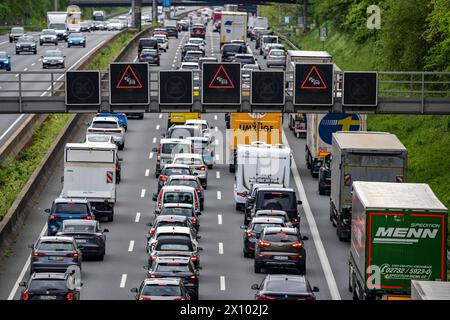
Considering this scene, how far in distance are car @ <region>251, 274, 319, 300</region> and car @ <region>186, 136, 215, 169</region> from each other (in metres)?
27.7

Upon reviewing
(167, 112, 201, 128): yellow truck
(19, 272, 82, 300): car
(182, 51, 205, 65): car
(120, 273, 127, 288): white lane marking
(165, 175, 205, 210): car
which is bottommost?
(182, 51, 205, 65): car

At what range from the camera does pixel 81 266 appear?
3809 centimetres

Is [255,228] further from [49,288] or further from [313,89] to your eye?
[49,288]

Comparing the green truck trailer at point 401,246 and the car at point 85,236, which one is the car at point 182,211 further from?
the green truck trailer at point 401,246

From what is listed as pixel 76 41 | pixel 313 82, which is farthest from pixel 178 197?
pixel 76 41

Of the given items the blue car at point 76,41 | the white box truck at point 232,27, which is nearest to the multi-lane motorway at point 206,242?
the blue car at point 76,41

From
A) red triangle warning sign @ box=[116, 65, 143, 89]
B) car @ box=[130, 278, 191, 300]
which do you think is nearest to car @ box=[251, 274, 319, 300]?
car @ box=[130, 278, 191, 300]

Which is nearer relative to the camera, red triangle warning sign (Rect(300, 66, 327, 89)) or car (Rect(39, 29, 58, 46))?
red triangle warning sign (Rect(300, 66, 327, 89))

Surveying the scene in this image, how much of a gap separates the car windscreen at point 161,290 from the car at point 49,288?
1785mm

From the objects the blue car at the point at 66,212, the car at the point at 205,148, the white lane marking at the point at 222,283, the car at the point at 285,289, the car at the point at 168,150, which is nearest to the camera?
the car at the point at 285,289

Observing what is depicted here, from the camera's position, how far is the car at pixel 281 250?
37.4 meters

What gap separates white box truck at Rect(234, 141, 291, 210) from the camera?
48062 millimetres

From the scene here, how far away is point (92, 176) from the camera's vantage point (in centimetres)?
4706

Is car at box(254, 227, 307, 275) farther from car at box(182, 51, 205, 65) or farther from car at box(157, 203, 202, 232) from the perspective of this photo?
car at box(182, 51, 205, 65)
